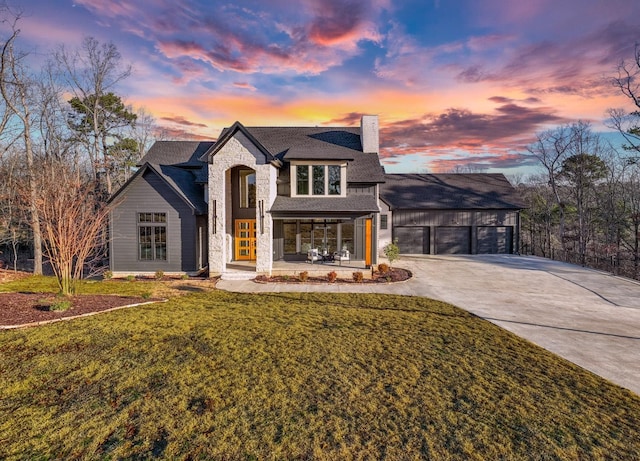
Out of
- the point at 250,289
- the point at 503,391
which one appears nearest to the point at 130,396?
the point at 503,391

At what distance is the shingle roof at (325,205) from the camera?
53.8 feet

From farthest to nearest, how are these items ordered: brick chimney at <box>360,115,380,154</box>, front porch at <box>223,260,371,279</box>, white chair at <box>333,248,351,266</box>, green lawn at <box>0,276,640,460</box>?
brick chimney at <box>360,115,380,154</box> < white chair at <box>333,248,351,266</box> < front porch at <box>223,260,371,279</box> < green lawn at <box>0,276,640,460</box>

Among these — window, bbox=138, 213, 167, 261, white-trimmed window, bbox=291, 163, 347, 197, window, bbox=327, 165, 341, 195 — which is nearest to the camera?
window, bbox=138, 213, 167, 261

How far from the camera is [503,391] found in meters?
5.49

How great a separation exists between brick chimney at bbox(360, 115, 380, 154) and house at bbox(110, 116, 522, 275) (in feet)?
0.21

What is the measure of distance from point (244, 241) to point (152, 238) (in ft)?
16.7

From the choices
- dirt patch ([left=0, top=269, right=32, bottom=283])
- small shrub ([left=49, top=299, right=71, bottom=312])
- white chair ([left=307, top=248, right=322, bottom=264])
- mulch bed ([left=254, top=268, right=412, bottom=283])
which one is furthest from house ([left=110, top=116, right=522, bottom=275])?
small shrub ([left=49, top=299, right=71, bottom=312])

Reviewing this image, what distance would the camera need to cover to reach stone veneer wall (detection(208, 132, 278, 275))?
16.3m

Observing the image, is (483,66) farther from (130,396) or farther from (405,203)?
(130,396)

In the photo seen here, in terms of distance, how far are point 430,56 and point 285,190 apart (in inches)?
416

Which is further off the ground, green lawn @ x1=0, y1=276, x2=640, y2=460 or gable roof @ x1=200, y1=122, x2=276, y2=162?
gable roof @ x1=200, y1=122, x2=276, y2=162

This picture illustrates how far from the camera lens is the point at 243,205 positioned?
19047 millimetres

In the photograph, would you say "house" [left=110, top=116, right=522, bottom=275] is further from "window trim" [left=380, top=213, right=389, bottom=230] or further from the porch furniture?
"window trim" [left=380, top=213, right=389, bottom=230]

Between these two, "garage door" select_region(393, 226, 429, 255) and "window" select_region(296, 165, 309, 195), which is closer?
"window" select_region(296, 165, 309, 195)
